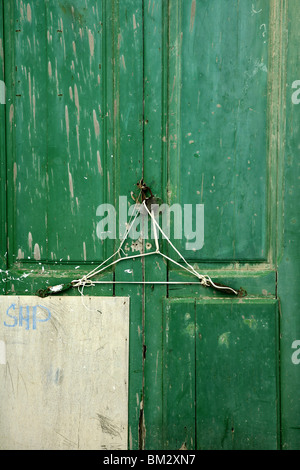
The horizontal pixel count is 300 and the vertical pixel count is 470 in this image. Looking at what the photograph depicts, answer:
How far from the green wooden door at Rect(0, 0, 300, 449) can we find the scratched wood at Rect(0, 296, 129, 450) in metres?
0.06

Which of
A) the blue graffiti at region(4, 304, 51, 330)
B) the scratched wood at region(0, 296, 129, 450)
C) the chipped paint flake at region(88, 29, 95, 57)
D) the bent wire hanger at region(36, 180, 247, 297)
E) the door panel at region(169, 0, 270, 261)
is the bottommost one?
the scratched wood at region(0, 296, 129, 450)

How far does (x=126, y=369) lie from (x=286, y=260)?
708 mm

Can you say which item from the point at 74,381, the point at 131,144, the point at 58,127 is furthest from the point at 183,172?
the point at 74,381

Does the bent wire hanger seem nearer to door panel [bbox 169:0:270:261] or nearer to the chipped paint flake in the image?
door panel [bbox 169:0:270:261]

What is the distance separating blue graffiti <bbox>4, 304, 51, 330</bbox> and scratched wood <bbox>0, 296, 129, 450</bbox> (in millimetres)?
20

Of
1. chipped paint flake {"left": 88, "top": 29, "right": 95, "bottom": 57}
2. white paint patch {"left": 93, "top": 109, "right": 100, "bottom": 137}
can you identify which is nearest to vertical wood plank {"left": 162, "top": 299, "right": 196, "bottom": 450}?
white paint patch {"left": 93, "top": 109, "right": 100, "bottom": 137}

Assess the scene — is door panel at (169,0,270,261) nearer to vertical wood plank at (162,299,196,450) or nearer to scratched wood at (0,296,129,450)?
vertical wood plank at (162,299,196,450)

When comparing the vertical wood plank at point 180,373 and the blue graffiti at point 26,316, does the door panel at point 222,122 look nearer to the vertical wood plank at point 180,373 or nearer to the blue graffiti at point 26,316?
the vertical wood plank at point 180,373

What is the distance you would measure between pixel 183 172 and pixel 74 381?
864 mm

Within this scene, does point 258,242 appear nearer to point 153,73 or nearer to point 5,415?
point 153,73

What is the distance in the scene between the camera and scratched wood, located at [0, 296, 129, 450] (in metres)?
1.36

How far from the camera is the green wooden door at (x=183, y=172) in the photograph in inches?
52.7

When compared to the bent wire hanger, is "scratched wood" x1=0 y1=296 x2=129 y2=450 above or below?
below

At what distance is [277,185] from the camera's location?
135 cm
